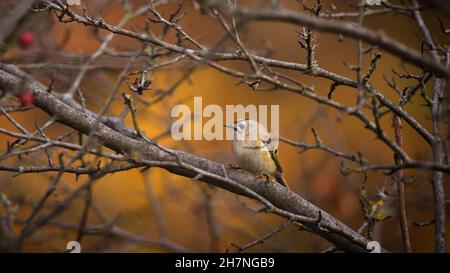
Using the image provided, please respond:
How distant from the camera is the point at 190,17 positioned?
5.81m

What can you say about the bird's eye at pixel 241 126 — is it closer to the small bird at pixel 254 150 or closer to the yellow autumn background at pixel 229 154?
the small bird at pixel 254 150

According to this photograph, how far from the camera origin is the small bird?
13.9ft

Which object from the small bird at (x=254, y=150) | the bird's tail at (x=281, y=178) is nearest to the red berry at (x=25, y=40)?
the small bird at (x=254, y=150)

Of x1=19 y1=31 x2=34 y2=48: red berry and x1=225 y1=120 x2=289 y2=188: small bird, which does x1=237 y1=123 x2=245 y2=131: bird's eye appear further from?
x1=19 y1=31 x2=34 y2=48: red berry

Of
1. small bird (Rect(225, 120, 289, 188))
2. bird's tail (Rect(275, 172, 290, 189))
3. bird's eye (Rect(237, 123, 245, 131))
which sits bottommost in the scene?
bird's tail (Rect(275, 172, 290, 189))

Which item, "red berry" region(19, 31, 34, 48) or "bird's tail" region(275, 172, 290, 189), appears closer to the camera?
"red berry" region(19, 31, 34, 48)

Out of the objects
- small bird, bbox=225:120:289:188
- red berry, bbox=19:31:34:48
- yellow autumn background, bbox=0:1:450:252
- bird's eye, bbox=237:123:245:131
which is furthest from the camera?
yellow autumn background, bbox=0:1:450:252

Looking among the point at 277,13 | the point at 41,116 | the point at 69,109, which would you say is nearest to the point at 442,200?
the point at 277,13

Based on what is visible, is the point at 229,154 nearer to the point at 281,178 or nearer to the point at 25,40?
the point at 281,178

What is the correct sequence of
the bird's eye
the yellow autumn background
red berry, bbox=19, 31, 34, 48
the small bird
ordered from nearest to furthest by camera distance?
1. red berry, bbox=19, 31, 34, 48
2. the small bird
3. the bird's eye
4. the yellow autumn background

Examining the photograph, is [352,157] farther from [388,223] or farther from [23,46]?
[388,223]

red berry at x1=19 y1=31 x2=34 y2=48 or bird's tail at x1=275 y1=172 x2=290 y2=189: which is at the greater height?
red berry at x1=19 y1=31 x2=34 y2=48

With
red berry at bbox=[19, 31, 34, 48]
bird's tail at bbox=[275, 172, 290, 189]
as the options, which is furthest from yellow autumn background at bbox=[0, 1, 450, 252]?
red berry at bbox=[19, 31, 34, 48]

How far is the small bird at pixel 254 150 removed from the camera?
422 cm
